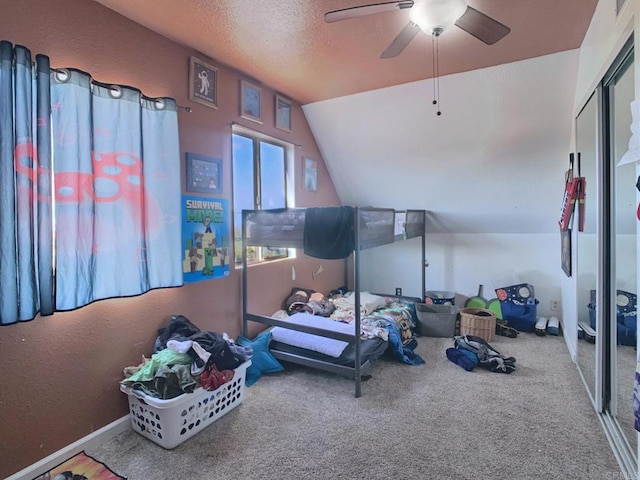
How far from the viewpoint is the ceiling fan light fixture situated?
1481 mm

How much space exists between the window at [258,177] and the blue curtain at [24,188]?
1.37 meters

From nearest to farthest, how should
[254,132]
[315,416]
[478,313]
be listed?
[315,416]
[254,132]
[478,313]

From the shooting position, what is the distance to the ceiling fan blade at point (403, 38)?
5.43 feet

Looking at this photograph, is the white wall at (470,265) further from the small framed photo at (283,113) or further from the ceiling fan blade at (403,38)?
the ceiling fan blade at (403,38)

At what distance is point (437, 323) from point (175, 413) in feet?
→ 8.66

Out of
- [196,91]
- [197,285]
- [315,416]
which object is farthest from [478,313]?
[196,91]

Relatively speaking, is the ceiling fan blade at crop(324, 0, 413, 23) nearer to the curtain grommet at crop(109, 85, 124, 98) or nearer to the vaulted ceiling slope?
the curtain grommet at crop(109, 85, 124, 98)

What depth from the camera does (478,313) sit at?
11.5 feet

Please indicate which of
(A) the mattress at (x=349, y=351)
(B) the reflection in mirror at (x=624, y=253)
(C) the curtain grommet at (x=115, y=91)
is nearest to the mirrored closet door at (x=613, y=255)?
(B) the reflection in mirror at (x=624, y=253)

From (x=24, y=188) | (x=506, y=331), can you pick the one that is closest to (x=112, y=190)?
(x=24, y=188)

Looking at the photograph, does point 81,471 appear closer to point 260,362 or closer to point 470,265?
point 260,362

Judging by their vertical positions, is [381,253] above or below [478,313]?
above

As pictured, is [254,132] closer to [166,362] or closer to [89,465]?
[166,362]

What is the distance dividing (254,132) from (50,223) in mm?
1806
